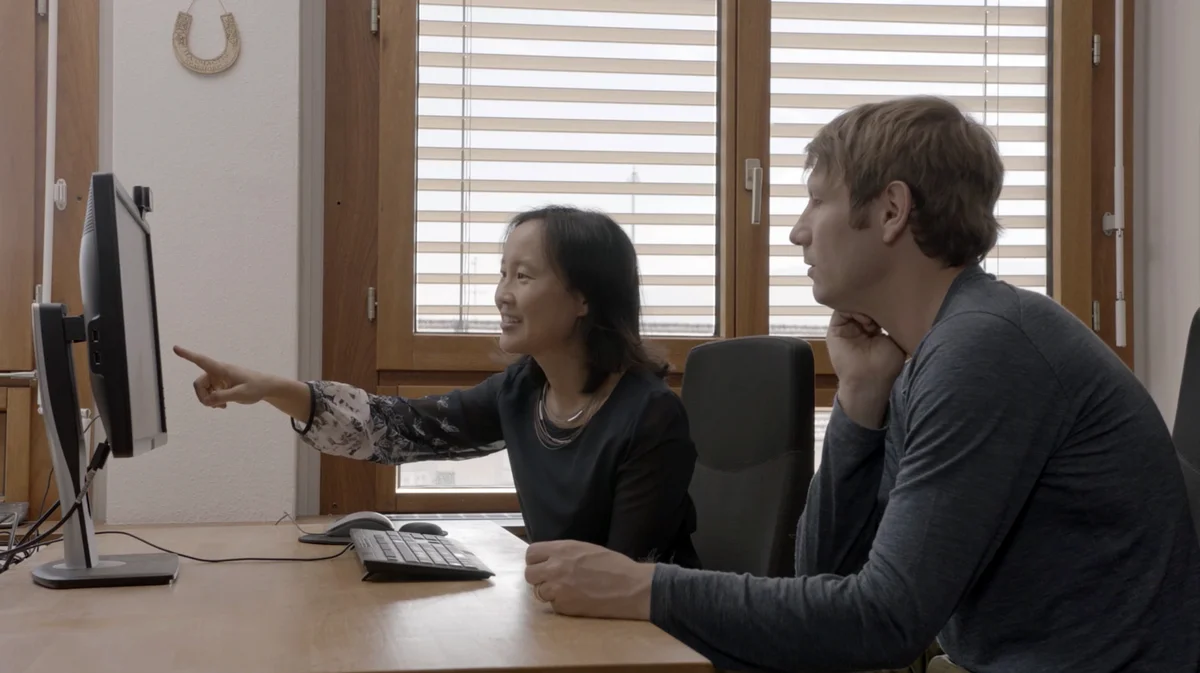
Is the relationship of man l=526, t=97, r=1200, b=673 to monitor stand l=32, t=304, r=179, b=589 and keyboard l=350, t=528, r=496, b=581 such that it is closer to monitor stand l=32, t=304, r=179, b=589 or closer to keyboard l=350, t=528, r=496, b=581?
keyboard l=350, t=528, r=496, b=581

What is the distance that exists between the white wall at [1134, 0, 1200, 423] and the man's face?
6.55ft

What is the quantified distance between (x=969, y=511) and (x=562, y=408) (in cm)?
98

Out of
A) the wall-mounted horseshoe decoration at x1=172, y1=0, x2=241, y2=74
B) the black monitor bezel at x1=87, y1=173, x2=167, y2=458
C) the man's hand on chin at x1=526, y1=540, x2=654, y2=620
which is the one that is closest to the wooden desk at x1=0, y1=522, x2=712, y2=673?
the man's hand on chin at x1=526, y1=540, x2=654, y2=620

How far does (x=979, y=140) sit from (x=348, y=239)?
1834 millimetres

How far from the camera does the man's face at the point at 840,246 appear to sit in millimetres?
1188

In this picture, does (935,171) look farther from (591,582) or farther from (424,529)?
(424,529)

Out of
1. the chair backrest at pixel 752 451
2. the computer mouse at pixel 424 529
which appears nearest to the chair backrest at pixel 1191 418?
the chair backrest at pixel 752 451

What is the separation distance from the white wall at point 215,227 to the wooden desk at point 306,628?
99 cm

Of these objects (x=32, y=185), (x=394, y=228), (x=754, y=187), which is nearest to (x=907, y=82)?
(x=754, y=187)

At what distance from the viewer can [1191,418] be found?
1757mm

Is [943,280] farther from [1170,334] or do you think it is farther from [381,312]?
[1170,334]

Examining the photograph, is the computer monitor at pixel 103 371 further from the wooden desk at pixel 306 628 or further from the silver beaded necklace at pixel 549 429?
the silver beaded necklace at pixel 549 429

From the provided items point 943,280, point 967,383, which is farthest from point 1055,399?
point 943,280

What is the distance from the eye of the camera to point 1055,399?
40.3 inches
